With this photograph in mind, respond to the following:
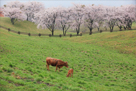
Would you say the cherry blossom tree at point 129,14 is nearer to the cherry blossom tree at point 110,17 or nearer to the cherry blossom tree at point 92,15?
the cherry blossom tree at point 110,17

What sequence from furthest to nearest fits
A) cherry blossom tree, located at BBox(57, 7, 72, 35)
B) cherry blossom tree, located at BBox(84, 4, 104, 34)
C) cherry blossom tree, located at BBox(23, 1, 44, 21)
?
cherry blossom tree, located at BBox(23, 1, 44, 21) < cherry blossom tree, located at BBox(57, 7, 72, 35) < cherry blossom tree, located at BBox(84, 4, 104, 34)

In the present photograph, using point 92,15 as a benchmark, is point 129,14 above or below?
above

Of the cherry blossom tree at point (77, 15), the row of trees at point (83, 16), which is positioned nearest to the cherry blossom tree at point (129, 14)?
the row of trees at point (83, 16)

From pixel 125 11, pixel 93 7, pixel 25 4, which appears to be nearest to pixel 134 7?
pixel 125 11

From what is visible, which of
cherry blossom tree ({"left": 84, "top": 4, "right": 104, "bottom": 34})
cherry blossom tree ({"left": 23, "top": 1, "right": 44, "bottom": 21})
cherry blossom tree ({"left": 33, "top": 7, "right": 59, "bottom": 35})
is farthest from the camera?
cherry blossom tree ({"left": 23, "top": 1, "right": 44, "bottom": 21})

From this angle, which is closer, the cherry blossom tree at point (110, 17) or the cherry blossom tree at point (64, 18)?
the cherry blossom tree at point (64, 18)

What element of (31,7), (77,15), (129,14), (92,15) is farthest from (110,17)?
(31,7)

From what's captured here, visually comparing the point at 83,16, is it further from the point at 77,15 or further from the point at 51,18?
the point at 51,18

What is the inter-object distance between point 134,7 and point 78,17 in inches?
1148

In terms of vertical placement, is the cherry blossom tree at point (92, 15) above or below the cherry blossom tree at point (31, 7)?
below

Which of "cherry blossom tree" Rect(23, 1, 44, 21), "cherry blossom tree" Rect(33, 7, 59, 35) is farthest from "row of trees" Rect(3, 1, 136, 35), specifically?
"cherry blossom tree" Rect(23, 1, 44, 21)

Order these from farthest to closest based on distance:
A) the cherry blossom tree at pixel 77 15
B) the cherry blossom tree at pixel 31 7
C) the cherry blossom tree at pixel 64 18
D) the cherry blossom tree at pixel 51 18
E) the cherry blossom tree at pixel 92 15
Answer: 1. the cherry blossom tree at pixel 31 7
2. the cherry blossom tree at pixel 64 18
3. the cherry blossom tree at pixel 77 15
4. the cherry blossom tree at pixel 51 18
5. the cherry blossom tree at pixel 92 15

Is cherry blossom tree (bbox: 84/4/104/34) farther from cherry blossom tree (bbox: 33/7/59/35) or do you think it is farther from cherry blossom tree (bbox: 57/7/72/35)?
cherry blossom tree (bbox: 33/7/59/35)

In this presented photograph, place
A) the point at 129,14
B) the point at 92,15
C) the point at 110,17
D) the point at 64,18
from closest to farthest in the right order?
the point at 92,15 < the point at 129,14 < the point at 64,18 < the point at 110,17
